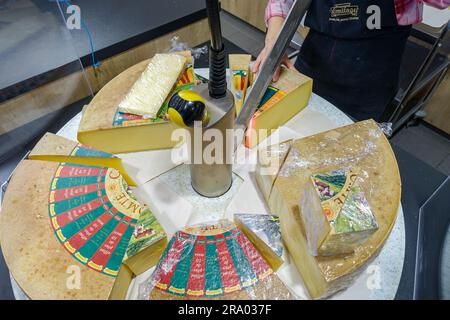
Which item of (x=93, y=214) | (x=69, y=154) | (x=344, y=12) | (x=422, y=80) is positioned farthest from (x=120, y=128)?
(x=422, y=80)

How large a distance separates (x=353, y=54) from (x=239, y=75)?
429 millimetres

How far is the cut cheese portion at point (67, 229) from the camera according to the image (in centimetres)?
61

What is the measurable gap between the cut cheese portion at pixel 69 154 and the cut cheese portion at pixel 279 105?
357 mm

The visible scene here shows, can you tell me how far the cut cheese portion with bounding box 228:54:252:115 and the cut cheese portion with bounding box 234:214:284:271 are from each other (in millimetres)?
363

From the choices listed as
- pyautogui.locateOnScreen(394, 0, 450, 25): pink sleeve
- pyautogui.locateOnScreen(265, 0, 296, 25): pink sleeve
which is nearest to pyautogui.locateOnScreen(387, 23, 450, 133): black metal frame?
pyautogui.locateOnScreen(394, 0, 450, 25): pink sleeve

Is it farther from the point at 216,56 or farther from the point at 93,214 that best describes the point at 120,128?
the point at 216,56

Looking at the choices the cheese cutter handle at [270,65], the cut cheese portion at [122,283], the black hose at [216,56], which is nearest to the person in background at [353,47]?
the cheese cutter handle at [270,65]

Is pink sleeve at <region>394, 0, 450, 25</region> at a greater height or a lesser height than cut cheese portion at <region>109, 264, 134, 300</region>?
greater

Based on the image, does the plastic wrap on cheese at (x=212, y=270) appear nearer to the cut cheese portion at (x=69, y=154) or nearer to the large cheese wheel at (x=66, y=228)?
the large cheese wheel at (x=66, y=228)

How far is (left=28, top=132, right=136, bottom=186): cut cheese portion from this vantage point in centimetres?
78

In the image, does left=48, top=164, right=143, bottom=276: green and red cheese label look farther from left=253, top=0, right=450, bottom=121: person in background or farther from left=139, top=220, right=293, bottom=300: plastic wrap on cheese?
left=253, top=0, right=450, bottom=121: person in background

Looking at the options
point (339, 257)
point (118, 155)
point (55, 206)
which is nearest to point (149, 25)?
point (118, 155)

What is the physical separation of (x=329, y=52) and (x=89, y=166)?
0.88 m

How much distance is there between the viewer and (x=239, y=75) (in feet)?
3.15
